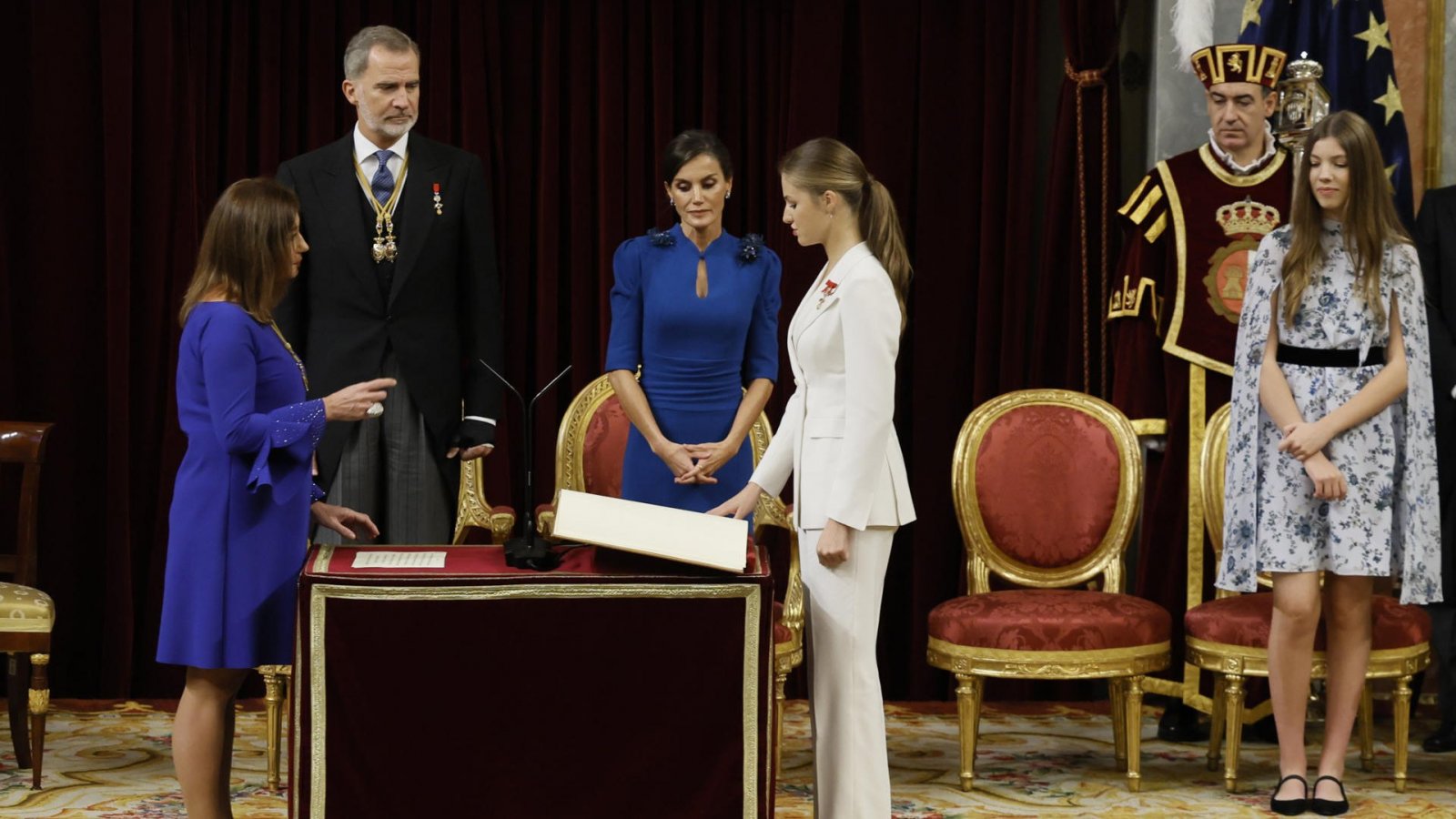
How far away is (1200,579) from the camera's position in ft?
16.6

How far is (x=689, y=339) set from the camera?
413 cm

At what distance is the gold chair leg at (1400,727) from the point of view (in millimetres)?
4461

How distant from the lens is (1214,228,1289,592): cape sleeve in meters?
4.30

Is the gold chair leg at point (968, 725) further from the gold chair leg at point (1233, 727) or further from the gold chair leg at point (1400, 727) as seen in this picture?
the gold chair leg at point (1400, 727)

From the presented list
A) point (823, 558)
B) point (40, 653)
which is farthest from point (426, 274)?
point (40, 653)

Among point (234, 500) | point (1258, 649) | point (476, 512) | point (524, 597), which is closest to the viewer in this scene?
point (524, 597)

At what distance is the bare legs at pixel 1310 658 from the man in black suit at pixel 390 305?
6.65ft

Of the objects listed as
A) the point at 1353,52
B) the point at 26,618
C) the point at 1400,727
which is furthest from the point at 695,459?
the point at 1353,52

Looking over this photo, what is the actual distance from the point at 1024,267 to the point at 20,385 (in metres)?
3.32

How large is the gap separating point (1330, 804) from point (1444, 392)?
149 cm

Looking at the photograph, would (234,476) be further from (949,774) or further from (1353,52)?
(1353,52)

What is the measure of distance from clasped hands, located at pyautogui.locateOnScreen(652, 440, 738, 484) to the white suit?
2.07ft

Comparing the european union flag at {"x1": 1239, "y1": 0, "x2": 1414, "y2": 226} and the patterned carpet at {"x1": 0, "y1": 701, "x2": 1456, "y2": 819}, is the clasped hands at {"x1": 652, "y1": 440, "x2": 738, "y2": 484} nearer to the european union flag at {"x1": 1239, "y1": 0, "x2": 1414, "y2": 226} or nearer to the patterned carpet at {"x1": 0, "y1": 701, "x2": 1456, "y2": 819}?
the patterned carpet at {"x1": 0, "y1": 701, "x2": 1456, "y2": 819}

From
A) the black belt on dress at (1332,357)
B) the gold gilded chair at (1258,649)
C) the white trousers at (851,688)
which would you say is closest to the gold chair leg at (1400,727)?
the gold gilded chair at (1258,649)
